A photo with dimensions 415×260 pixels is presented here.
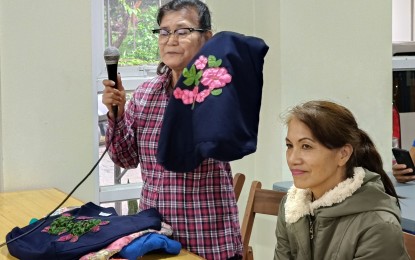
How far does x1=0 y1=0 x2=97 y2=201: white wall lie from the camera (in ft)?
9.18

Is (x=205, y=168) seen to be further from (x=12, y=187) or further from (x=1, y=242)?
(x=12, y=187)

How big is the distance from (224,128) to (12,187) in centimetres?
147

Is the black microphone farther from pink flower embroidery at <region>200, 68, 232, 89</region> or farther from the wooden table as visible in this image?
the wooden table

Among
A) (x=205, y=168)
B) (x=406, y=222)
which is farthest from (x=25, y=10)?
(x=406, y=222)

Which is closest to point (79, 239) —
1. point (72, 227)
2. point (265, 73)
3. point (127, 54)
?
point (72, 227)

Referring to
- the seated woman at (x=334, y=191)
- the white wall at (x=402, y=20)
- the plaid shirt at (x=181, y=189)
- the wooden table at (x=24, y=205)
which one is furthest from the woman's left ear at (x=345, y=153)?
the white wall at (x=402, y=20)

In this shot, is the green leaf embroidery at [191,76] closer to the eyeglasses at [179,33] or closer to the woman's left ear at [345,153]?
the eyeglasses at [179,33]

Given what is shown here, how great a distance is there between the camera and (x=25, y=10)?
2.80 metres

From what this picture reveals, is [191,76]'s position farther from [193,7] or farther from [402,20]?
[402,20]

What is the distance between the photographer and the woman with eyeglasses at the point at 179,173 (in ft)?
6.23

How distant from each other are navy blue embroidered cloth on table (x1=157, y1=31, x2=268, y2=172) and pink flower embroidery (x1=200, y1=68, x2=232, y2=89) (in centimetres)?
1

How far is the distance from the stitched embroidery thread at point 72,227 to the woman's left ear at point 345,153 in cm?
64

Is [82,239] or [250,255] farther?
[250,255]

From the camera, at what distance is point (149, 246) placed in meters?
1.74
